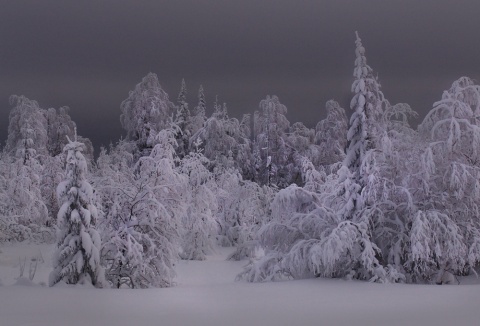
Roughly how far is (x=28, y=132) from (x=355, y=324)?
3413 cm

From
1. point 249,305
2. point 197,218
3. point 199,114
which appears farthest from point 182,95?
point 249,305

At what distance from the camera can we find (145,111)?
130 feet

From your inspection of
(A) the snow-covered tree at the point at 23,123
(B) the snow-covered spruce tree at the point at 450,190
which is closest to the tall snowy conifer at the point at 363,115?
(B) the snow-covered spruce tree at the point at 450,190

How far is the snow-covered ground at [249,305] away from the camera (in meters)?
8.94

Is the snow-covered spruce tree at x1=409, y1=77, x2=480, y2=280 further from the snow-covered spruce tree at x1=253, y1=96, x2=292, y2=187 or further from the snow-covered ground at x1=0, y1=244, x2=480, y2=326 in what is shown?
the snow-covered spruce tree at x1=253, y1=96, x2=292, y2=187

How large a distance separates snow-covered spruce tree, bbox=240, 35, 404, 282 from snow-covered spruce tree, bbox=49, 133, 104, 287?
6102 millimetres

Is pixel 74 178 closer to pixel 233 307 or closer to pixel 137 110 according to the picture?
pixel 233 307

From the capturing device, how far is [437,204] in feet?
57.2

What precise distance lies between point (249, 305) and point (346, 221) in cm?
611

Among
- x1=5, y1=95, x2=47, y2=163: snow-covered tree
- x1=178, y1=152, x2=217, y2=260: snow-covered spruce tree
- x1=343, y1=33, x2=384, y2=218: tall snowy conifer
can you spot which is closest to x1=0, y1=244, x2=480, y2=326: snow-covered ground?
x1=343, y1=33, x2=384, y2=218: tall snowy conifer

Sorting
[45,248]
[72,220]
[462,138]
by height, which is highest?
[462,138]

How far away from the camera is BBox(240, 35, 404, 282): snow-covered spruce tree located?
15.8 m

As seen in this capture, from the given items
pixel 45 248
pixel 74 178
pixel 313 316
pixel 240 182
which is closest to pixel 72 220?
pixel 74 178

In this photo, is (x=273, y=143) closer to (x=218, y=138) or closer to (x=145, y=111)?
(x=218, y=138)
